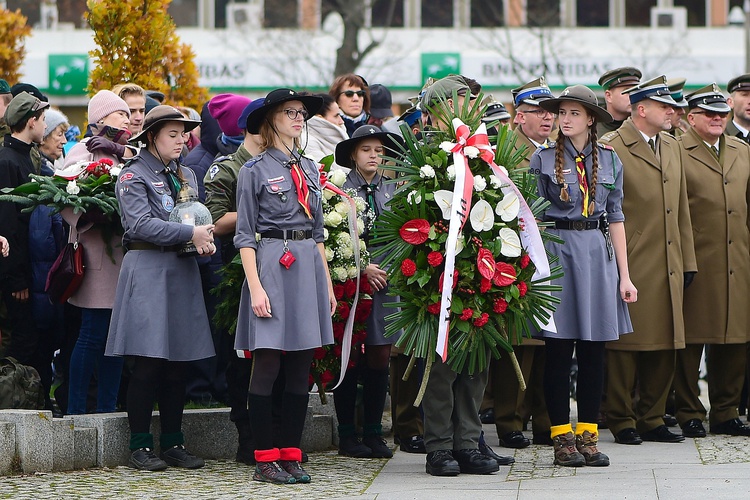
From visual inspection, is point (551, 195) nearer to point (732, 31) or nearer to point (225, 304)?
point (225, 304)

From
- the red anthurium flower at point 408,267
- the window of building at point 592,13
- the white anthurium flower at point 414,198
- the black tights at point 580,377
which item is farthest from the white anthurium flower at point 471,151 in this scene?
the window of building at point 592,13

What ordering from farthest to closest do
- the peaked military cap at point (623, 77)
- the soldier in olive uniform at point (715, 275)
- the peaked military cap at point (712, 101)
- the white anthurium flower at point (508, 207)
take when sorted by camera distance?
1. the peaked military cap at point (623, 77)
2. the peaked military cap at point (712, 101)
3. the soldier in olive uniform at point (715, 275)
4. the white anthurium flower at point (508, 207)

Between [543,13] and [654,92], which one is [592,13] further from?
[654,92]

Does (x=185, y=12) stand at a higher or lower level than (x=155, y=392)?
higher

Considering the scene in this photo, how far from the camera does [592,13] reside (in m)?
33.2

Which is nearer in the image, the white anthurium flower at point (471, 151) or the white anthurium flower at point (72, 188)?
the white anthurium flower at point (471, 151)

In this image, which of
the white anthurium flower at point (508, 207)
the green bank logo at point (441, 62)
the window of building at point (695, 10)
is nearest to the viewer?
the white anthurium flower at point (508, 207)

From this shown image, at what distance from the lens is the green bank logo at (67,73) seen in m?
30.6

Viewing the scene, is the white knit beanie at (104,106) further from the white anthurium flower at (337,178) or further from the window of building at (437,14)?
the window of building at (437,14)

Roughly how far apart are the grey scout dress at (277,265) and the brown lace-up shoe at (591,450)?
168 cm

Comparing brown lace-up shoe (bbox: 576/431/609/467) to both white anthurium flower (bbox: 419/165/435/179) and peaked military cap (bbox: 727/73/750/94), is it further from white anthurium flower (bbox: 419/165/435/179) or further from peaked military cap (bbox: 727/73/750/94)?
peaked military cap (bbox: 727/73/750/94)

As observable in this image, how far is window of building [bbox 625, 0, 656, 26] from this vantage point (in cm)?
3300

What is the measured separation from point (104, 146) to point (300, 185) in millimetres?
1580

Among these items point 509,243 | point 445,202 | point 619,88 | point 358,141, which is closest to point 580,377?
point 509,243
